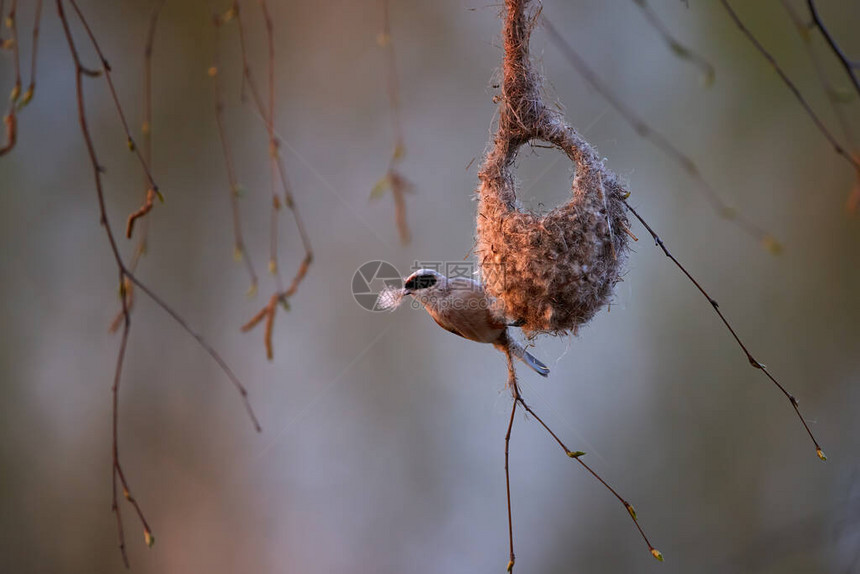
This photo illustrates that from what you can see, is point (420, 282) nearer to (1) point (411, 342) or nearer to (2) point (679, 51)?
(2) point (679, 51)

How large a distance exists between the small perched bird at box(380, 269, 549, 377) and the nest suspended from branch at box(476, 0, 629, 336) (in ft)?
0.26

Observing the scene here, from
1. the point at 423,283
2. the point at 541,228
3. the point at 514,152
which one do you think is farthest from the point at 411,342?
the point at 541,228

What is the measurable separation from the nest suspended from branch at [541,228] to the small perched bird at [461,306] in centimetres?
8

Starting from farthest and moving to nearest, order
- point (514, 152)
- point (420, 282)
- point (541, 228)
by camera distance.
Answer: point (420, 282) < point (514, 152) < point (541, 228)

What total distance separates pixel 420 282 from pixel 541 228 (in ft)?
1.40

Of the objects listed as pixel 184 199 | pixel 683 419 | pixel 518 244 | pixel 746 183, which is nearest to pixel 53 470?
pixel 184 199

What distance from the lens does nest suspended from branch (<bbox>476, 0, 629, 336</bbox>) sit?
5.24 ft

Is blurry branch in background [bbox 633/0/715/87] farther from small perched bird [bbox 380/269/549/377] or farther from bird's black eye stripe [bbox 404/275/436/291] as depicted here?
bird's black eye stripe [bbox 404/275/436/291]

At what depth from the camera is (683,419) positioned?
3.53 meters

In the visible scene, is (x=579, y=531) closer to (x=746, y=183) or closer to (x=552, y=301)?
(x=746, y=183)

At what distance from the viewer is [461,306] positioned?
1806 millimetres

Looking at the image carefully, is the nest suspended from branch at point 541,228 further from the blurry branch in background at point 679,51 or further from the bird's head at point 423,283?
the blurry branch in background at point 679,51

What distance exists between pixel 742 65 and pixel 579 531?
2.52m

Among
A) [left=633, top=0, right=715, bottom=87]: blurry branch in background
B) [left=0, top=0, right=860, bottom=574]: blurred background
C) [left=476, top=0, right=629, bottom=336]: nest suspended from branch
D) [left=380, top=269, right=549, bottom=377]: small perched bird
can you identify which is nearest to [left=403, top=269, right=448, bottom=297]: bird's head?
[left=380, top=269, right=549, bottom=377]: small perched bird
